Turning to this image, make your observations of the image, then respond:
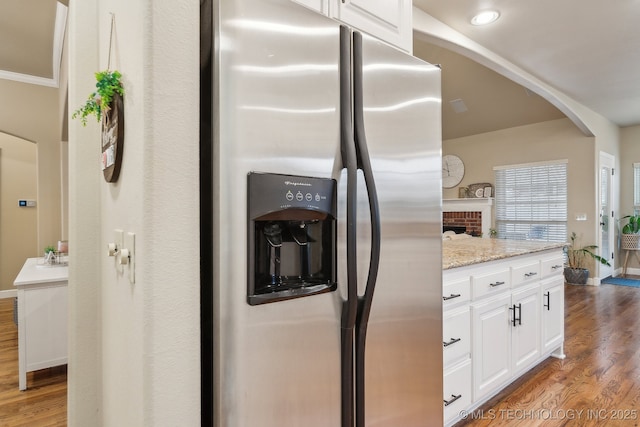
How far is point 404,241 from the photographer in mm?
1243

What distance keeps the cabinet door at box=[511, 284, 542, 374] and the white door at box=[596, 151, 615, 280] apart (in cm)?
423

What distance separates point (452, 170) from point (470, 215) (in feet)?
3.32

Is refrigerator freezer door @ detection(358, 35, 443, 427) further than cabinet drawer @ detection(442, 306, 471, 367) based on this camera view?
No

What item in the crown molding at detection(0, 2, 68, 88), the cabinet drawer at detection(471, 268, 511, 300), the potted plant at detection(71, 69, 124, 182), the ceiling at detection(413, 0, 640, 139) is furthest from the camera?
the crown molding at detection(0, 2, 68, 88)

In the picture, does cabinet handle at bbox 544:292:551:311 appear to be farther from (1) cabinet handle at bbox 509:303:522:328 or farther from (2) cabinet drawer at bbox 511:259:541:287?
(1) cabinet handle at bbox 509:303:522:328

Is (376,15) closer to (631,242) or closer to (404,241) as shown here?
(404,241)

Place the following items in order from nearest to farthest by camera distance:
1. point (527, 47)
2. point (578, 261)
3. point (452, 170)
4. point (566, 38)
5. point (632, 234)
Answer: point (566, 38) < point (527, 47) < point (578, 261) < point (632, 234) < point (452, 170)

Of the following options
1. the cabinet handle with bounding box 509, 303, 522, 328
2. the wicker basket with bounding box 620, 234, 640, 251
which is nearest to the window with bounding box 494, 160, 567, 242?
the wicker basket with bounding box 620, 234, 640, 251

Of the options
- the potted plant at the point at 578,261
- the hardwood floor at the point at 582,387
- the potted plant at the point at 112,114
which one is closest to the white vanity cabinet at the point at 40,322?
the potted plant at the point at 112,114

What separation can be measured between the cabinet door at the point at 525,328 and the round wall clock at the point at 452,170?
5018 millimetres

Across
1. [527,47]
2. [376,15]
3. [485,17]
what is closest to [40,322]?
[376,15]

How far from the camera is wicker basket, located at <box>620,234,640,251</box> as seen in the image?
623cm

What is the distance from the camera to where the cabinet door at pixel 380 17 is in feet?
4.03

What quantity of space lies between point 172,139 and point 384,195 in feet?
2.15
